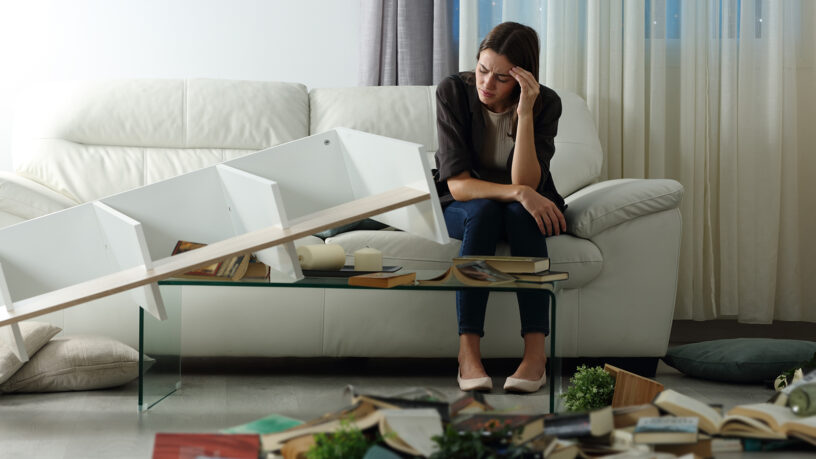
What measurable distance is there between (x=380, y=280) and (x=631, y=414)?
1.97ft

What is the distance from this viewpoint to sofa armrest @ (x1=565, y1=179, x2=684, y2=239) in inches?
92.6

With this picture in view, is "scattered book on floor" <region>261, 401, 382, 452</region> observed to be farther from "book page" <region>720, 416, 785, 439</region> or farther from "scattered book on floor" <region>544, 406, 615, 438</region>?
"book page" <region>720, 416, 785, 439</region>

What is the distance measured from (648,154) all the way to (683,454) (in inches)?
82.1

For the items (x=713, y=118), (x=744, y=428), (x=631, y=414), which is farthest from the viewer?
(x=713, y=118)

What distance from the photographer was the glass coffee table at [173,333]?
70.3 inches

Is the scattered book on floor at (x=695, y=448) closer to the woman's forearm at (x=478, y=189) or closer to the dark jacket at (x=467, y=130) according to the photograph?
the woman's forearm at (x=478, y=189)

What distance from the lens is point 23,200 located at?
2268 mm

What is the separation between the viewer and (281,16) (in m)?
3.34

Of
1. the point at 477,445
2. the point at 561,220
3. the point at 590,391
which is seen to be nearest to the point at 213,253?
the point at 477,445

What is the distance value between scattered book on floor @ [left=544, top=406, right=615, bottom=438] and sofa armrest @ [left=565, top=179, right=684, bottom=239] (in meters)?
1.05

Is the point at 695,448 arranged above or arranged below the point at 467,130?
below

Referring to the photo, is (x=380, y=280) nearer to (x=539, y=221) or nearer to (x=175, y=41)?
(x=539, y=221)

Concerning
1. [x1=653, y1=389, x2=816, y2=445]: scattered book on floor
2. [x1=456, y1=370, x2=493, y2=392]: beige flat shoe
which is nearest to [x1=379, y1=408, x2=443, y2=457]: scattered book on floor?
[x1=653, y1=389, x2=816, y2=445]: scattered book on floor

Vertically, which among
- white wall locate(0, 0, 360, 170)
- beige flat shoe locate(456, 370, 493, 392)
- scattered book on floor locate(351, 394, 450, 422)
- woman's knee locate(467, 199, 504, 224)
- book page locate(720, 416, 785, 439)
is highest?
white wall locate(0, 0, 360, 170)
